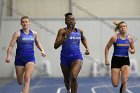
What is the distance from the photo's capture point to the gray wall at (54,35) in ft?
77.3

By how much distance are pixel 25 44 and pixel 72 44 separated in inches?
44.0

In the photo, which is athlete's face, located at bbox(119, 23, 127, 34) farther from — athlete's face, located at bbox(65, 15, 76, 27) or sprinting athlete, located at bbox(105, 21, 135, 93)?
athlete's face, located at bbox(65, 15, 76, 27)

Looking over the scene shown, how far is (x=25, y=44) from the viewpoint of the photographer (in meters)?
9.59

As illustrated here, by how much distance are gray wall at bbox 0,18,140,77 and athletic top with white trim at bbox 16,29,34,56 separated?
45.3ft

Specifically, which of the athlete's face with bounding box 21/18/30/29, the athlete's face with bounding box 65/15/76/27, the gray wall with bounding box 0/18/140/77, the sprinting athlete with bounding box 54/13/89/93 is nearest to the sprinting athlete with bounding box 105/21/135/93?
the sprinting athlete with bounding box 54/13/89/93

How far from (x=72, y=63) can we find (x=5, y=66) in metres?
14.3

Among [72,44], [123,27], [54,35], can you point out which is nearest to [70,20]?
[72,44]

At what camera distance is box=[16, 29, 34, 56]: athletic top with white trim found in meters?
9.56

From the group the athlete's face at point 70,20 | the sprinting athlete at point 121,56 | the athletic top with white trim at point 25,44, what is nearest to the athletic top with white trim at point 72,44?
the athlete's face at point 70,20

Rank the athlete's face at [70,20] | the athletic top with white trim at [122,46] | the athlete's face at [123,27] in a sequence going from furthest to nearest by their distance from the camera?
the athletic top with white trim at [122,46], the athlete's face at [123,27], the athlete's face at [70,20]

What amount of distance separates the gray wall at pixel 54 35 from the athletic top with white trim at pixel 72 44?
1369 cm

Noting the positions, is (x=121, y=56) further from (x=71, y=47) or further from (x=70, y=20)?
(x=70, y=20)

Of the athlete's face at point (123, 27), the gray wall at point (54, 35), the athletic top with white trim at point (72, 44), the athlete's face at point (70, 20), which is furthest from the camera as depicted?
the gray wall at point (54, 35)

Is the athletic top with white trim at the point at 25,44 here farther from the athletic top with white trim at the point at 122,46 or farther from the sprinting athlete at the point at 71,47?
the athletic top with white trim at the point at 122,46
